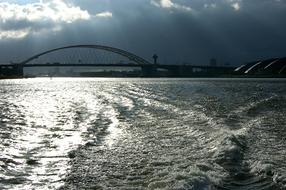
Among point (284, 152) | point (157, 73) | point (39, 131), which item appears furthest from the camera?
point (157, 73)

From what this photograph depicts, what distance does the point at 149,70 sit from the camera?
5591 inches

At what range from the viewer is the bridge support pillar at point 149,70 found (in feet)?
454

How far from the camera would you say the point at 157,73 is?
152250 mm

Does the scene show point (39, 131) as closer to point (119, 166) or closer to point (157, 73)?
point (119, 166)

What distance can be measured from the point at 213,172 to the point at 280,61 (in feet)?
531

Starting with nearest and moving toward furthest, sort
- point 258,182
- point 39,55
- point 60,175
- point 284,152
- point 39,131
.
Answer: point 258,182
point 60,175
point 284,152
point 39,131
point 39,55

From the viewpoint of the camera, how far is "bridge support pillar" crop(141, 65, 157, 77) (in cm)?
13825

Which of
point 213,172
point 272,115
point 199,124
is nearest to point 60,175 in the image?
point 213,172

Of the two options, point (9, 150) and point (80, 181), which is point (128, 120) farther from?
point (80, 181)

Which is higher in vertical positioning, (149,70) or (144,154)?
(144,154)

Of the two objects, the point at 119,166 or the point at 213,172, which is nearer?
the point at 213,172

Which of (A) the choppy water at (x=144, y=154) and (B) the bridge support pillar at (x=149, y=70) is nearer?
(A) the choppy water at (x=144, y=154)

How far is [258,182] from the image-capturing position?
715 centimetres

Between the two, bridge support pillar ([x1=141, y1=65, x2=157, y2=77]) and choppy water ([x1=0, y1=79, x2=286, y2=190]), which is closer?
choppy water ([x1=0, y1=79, x2=286, y2=190])
